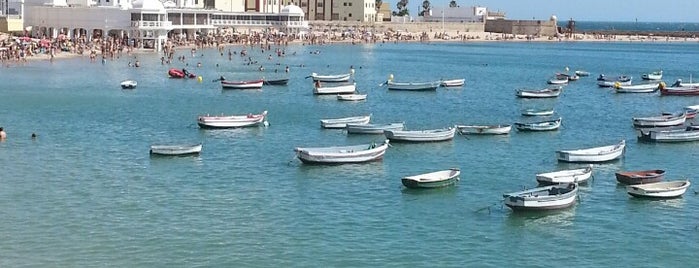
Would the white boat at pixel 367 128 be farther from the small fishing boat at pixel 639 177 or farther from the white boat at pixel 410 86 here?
the white boat at pixel 410 86

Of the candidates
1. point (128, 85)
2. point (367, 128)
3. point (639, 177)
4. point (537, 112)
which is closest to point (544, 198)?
point (639, 177)

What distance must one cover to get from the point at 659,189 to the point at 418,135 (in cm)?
1548

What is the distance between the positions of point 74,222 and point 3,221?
7.53 ft

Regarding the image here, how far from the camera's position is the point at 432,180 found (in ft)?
127

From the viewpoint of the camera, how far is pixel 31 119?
5578 centimetres

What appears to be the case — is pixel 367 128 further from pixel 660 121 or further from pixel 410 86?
pixel 410 86

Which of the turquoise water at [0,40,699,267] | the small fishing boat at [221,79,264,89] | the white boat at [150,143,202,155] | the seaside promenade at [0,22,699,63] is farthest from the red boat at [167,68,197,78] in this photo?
the white boat at [150,143,202,155]

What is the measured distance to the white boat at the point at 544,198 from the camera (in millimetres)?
34562

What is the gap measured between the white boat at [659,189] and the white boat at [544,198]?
275 centimetres

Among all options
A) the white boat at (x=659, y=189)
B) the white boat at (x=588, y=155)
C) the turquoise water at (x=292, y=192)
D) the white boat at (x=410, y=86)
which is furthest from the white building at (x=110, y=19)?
the white boat at (x=659, y=189)

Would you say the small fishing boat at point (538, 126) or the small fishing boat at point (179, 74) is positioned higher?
the small fishing boat at point (179, 74)

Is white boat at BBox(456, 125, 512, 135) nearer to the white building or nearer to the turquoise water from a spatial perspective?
the turquoise water

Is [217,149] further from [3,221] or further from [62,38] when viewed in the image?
[62,38]

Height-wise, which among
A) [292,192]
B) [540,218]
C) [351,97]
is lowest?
[540,218]
